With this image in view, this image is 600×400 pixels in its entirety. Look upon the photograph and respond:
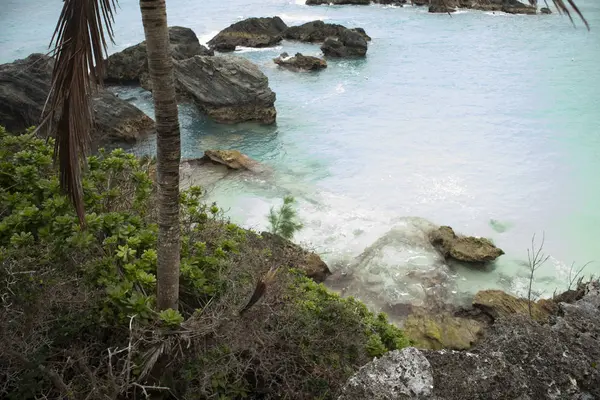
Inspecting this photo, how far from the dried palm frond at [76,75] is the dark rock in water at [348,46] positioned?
1866 centimetres

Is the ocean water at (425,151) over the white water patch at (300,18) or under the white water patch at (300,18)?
under

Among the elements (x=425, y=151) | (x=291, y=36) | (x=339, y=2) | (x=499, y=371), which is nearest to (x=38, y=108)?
(x=425, y=151)

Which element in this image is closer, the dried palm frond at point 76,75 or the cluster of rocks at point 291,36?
the dried palm frond at point 76,75

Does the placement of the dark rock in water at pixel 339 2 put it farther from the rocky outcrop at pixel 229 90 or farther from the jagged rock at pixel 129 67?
the rocky outcrop at pixel 229 90

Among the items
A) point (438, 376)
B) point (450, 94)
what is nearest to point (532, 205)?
point (450, 94)

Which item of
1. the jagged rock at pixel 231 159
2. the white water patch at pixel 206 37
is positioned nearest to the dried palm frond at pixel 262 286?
the jagged rock at pixel 231 159

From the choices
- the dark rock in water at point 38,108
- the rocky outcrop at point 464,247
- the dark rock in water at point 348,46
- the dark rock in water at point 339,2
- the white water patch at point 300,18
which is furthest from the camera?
the dark rock in water at point 339,2

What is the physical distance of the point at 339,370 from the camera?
4270mm

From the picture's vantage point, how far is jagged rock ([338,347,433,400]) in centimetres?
328

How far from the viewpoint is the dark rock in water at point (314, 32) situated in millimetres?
23312

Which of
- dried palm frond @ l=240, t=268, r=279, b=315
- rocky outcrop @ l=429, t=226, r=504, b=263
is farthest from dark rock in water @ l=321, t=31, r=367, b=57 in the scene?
dried palm frond @ l=240, t=268, r=279, b=315

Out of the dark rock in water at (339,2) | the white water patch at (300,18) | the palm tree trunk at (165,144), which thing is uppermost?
the palm tree trunk at (165,144)

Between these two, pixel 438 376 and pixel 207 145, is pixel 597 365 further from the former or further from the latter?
pixel 207 145

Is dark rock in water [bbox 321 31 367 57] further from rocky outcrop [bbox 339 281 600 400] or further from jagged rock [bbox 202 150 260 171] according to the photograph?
rocky outcrop [bbox 339 281 600 400]
